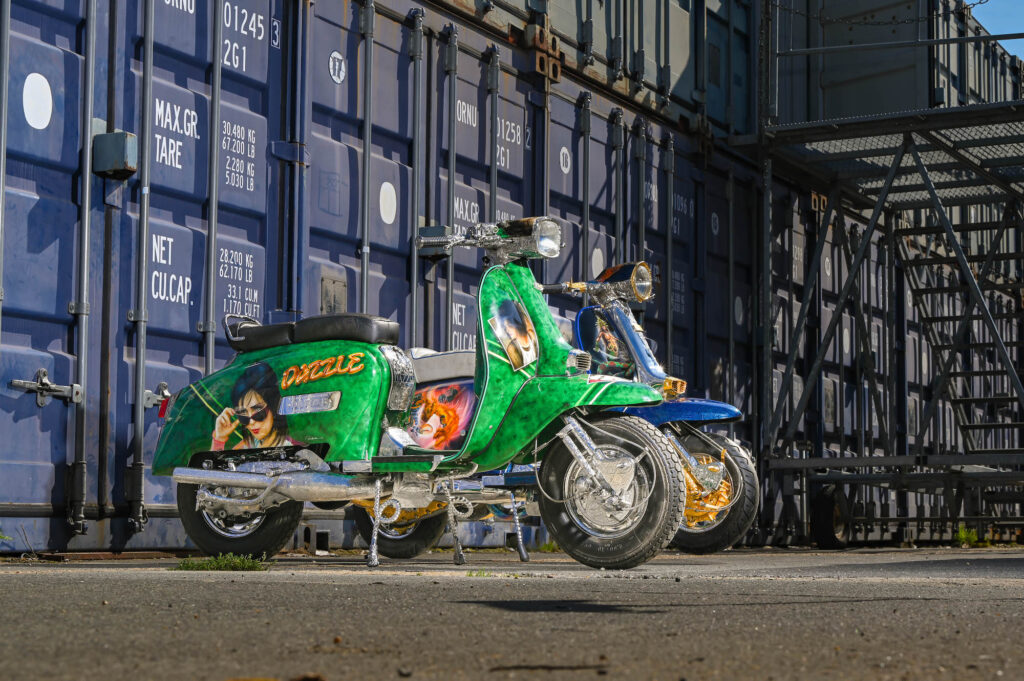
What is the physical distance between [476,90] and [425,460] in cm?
473

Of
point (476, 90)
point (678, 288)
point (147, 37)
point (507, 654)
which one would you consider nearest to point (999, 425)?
point (678, 288)

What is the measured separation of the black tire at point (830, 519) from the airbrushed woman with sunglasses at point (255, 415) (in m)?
8.65

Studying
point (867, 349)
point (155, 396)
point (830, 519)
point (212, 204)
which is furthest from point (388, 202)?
point (867, 349)

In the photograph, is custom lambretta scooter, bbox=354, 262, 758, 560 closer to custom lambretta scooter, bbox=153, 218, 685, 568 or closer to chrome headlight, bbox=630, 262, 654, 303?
chrome headlight, bbox=630, 262, 654, 303

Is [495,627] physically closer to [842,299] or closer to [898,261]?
[842,299]

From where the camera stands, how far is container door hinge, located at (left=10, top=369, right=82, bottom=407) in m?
6.95

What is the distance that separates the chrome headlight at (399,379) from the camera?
6.64 metres

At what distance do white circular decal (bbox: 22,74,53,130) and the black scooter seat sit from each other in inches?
58.7

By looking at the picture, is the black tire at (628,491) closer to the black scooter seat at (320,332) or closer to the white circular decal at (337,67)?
the black scooter seat at (320,332)

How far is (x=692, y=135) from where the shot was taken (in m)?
13.9

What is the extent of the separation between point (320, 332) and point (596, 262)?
5.47 meters

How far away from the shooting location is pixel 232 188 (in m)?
8.26

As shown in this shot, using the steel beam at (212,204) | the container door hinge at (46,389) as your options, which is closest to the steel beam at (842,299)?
the steel beam at (212,204)

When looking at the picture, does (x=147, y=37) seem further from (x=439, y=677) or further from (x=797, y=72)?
(x=797, y=72)
